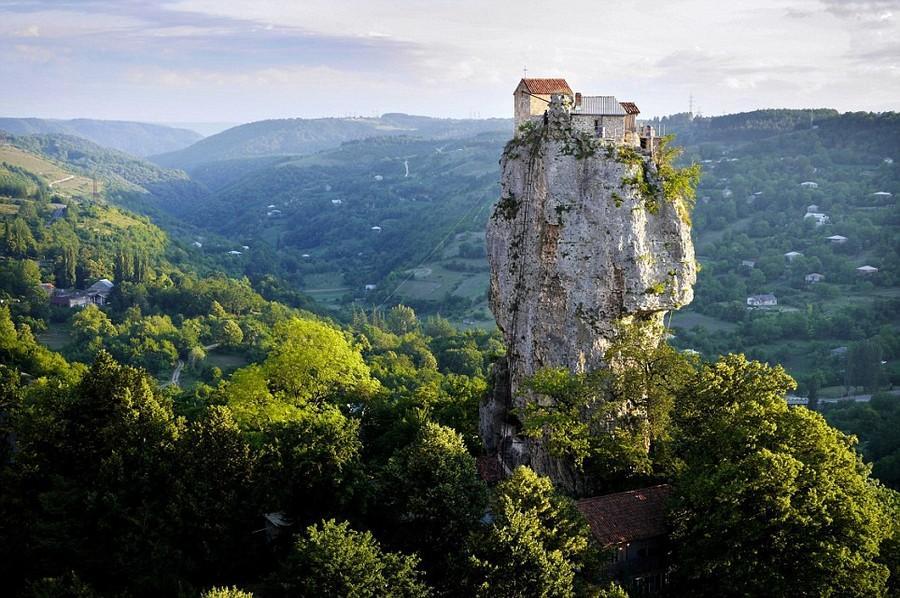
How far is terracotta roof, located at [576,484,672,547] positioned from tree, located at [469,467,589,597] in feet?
7.16

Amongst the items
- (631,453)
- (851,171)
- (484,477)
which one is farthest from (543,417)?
(851,171)

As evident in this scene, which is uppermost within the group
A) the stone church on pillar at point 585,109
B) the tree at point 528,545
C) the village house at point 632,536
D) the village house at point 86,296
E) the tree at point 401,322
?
the stone church on pillar at point 585,109

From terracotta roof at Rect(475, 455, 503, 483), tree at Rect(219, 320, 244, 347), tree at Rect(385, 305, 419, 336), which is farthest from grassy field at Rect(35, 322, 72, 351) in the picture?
terracotta roof at Rect(475, 455, 503, 483)

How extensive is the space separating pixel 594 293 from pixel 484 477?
11.3 m

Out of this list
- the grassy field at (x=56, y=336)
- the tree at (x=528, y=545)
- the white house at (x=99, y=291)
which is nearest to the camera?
the tree at (x=528, y=545)

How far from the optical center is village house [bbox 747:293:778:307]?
131625 mm

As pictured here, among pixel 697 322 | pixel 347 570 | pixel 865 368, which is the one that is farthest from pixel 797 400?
pixel 347 570

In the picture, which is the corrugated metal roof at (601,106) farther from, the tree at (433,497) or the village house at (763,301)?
the village house at (763,301)

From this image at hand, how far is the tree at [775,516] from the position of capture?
28.3 metres

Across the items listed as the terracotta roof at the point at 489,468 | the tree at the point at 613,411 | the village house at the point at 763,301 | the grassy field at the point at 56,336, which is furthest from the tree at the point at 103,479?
the village house at the point at 763,301

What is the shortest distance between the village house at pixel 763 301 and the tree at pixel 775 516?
4144 inches

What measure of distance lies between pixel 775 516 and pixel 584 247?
13.5 m

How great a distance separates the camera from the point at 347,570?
85.8 feet

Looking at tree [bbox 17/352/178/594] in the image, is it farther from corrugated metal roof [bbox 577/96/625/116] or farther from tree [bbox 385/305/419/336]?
tree [bbox 385/305/419/336]
